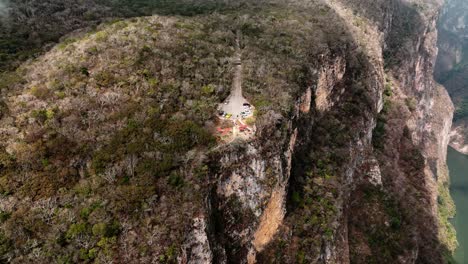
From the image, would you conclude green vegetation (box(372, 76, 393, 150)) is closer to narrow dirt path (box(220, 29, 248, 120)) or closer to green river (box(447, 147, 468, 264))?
green river (box(447, 147, 468, 264))

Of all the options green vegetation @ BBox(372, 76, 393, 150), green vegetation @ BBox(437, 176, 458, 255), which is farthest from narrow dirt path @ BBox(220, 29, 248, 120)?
green vegetation @ BBox(437, 176, 458, 255)

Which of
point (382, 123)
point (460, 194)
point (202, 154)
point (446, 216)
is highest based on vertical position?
point (202, 154)

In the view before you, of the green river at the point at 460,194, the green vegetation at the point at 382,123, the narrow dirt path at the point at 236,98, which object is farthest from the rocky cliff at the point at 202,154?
the green river at the point at 460,194

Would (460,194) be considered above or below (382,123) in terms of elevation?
below

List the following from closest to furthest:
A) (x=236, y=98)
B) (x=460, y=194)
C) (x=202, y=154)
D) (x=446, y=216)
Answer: (x=202, y=154)
(x=236, y=98)
(x=446, y=216)
(x=460, y=194)

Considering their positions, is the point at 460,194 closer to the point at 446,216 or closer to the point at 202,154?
the point at 446,216

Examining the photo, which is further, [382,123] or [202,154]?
[382,123]

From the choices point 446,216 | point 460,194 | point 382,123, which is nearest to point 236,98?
point 382,123

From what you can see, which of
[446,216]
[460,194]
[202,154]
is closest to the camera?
[202,154]
